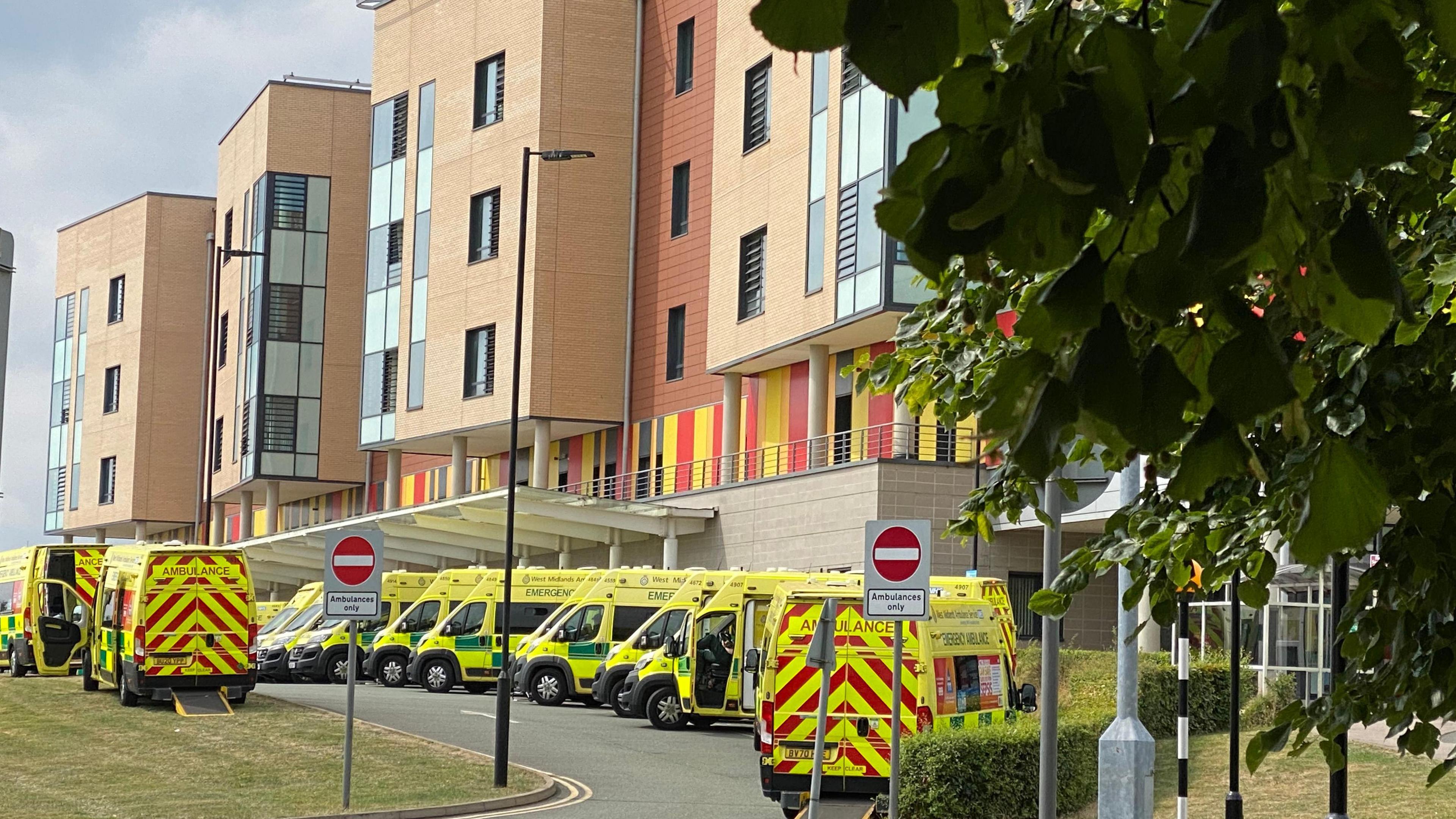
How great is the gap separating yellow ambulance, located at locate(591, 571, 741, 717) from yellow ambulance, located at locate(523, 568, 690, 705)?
41.8 inches

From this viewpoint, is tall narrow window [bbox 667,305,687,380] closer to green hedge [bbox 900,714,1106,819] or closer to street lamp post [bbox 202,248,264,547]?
street lamp post [bbox 202,248,264,547]

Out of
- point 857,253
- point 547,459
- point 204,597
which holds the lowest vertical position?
point 204,597

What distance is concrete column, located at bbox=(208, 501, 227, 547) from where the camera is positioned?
84500 mm

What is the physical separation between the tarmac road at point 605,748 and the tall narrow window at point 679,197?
1926 cm

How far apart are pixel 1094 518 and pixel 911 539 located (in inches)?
889

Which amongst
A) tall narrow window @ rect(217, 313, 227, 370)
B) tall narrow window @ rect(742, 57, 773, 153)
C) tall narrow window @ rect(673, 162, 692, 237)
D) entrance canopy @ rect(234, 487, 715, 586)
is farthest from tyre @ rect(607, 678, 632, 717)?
tall narrow window @ rect(217, 313, 227, 370)

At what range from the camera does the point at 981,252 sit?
159 cm

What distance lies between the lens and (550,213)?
51000mm

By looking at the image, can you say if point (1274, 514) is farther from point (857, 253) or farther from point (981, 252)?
point (857, 253)

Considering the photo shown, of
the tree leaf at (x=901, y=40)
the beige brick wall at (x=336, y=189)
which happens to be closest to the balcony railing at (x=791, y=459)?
the beige brick wall at (x=336, y=189)

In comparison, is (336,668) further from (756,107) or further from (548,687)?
(756,107)

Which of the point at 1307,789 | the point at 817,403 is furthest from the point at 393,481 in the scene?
the point at 1307,789

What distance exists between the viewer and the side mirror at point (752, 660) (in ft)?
72.8

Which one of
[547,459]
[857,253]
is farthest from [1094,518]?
[547,459]
